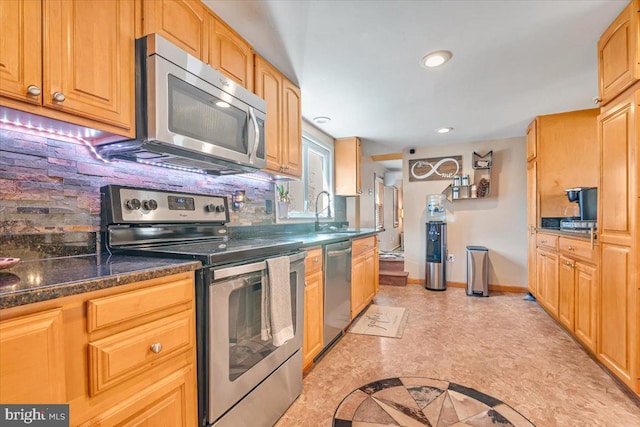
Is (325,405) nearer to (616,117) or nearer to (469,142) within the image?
(616,117)

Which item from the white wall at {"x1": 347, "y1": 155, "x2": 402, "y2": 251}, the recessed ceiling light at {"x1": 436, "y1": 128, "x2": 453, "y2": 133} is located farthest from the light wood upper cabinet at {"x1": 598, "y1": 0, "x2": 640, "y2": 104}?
the white wall at {"x1": 347, "y1": 155, "x2": 402, "y2": 251}

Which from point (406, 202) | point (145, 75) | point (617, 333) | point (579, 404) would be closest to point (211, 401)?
point (145, 75)

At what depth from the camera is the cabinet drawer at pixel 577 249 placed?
7.02 ft

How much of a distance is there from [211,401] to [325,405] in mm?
802

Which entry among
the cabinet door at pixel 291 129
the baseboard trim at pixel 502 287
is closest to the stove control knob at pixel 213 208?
the cabinet door at pixel 291 129

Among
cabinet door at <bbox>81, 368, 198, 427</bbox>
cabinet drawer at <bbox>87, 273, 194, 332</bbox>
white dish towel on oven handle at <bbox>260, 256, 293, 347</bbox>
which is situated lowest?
cabinet door at <bbox>81, 368, 198, 427</bbox>

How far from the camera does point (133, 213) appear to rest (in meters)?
1.46

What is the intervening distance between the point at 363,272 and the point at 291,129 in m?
1.70

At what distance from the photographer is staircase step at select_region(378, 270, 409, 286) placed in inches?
185

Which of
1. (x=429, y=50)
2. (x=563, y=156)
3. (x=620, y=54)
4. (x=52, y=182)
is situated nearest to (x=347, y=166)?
(x=429, y=50)

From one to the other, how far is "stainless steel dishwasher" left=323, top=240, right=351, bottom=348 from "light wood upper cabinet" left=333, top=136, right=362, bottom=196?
1.57 metres

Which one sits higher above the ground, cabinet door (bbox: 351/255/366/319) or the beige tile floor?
cabinet door (bbox: 351/255/366/319)

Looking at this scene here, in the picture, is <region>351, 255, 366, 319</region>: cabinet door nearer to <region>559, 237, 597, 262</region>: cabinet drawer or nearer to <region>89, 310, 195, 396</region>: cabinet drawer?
<region>559, 237, 597, 262</region>: cabinet drawer

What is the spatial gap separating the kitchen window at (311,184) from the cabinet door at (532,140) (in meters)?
2.47
